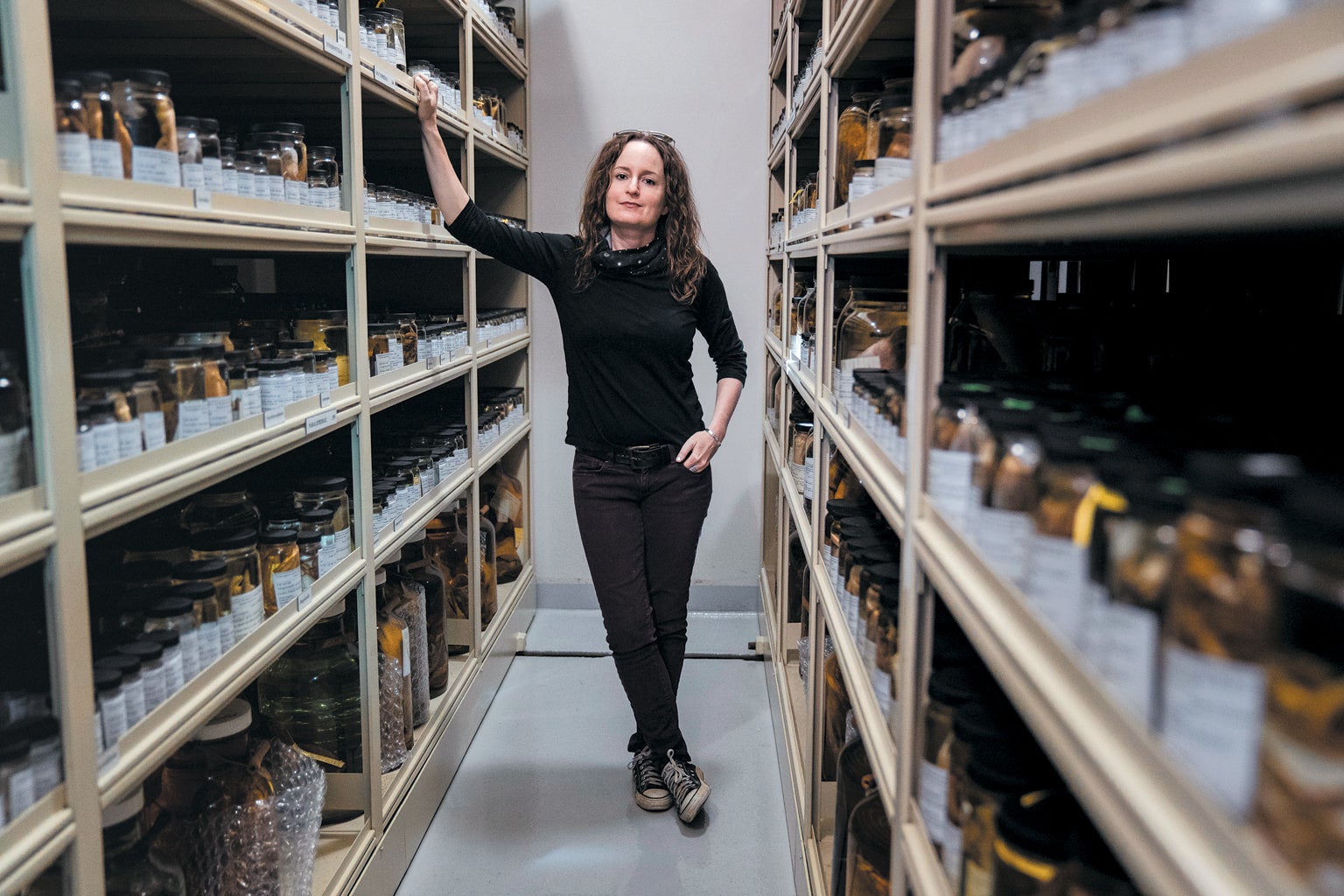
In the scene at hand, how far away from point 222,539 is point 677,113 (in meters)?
3.02

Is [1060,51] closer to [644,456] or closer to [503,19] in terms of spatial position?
[644,456]

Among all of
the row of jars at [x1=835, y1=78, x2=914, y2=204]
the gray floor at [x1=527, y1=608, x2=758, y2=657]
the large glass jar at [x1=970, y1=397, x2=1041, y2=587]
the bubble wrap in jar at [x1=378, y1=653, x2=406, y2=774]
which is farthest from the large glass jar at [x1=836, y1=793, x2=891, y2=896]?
the gray floor at [x1=527, y1=608, x2=758, y2=657]

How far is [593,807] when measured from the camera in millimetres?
2691

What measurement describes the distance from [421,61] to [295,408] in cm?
134

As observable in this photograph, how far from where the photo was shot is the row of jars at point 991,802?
792 millimetres

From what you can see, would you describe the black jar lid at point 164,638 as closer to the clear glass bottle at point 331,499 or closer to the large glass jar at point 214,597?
the large glass jar at point 214,597

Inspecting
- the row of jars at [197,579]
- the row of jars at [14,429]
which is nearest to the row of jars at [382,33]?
the row of jars at [197,579]

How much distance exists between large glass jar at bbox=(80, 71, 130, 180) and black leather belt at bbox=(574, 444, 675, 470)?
1467 millimetres

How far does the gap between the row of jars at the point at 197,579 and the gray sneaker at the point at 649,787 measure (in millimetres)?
1076

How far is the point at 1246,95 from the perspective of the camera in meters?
0.45

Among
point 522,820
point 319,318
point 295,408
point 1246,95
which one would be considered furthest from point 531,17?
point 1246,95

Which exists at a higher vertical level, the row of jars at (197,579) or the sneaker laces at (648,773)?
the row of jars at (197,579)

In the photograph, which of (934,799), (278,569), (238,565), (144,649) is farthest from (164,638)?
(934,799)

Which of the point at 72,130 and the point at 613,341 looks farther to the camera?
the point at 613,341
